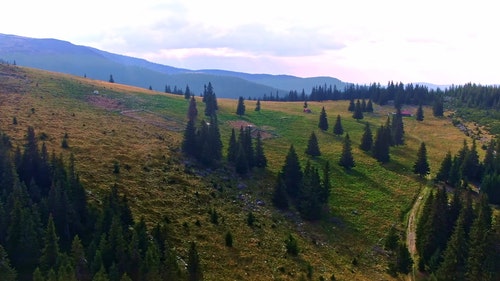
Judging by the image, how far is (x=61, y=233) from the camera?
44969 millimetres

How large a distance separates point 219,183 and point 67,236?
107ft

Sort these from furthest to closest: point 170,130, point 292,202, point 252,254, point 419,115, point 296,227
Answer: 1. point 419,115
2. point 170,130
3. point 292,202
4. point 296,227
5. point 252,254

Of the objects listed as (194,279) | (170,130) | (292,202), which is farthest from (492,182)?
(170,130)

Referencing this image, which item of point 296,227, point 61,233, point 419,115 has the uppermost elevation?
point 419,115

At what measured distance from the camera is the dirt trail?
5960 centimetres

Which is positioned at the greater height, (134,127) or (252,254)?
(134,127)

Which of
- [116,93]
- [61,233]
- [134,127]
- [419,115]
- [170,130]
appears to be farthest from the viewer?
[419,115]

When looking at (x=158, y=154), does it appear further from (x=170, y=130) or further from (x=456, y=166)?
(x=456, y=166)

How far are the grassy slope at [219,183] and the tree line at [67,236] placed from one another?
4998mm

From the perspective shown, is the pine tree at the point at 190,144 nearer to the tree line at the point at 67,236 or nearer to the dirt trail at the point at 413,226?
the tree line at the point at 67,236

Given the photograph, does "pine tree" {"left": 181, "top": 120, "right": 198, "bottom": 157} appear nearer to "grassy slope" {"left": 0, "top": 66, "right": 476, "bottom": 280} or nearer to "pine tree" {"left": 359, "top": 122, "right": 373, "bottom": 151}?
"grassy slope" {"left": 0, "top": 66, "right": 476, "bottom": 280}

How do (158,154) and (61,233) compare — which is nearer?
(61,233)

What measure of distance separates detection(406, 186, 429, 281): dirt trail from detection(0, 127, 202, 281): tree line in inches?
1457

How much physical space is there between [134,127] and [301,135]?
51120mm
